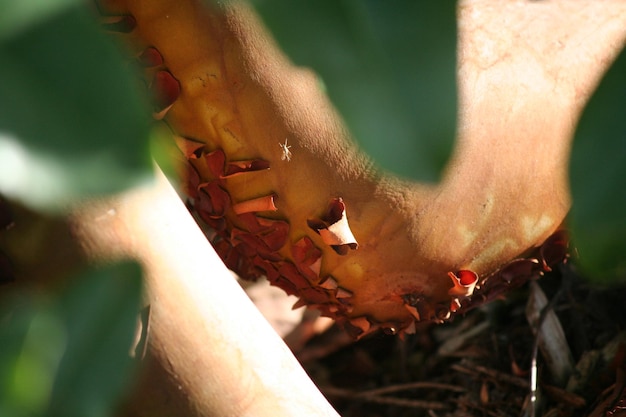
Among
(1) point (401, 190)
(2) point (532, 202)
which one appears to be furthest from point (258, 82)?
(2) point (532, 202)

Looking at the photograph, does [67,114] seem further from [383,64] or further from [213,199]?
[213,199]

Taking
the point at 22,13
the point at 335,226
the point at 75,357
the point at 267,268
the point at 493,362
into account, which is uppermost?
the point at 22,13

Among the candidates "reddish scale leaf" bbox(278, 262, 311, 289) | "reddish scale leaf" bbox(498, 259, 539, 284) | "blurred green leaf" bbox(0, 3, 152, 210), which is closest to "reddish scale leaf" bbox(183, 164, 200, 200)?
"reddish scale leaf" bbox(278, 262, 311, 289)

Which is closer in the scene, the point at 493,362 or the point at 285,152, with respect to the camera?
the point at 285,152

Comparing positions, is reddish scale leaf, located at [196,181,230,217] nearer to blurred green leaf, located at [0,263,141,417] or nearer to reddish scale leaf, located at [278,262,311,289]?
reddish scale leaf, located at [278,262,311,289]

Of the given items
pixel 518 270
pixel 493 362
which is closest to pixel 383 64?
pixel 518 270

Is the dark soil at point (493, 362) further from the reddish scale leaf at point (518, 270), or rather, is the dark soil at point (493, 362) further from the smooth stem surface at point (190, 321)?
the smooth stem surface at point (190, 321)

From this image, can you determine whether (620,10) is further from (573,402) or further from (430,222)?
(573,402)
